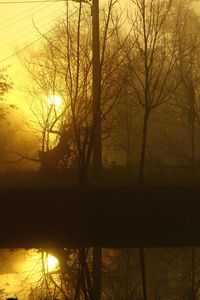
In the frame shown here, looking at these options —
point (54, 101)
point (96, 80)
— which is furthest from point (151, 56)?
point (54, 101)

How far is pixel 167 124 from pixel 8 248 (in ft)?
93.8

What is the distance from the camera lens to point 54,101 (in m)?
30.7

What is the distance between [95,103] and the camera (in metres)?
22.2

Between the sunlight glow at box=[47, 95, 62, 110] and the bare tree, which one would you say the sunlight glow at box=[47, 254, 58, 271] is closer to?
the bare tree

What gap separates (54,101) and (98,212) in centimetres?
1381

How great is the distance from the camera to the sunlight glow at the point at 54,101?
3084cm

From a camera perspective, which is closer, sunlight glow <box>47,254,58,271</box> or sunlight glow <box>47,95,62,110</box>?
sunlight glow <box>47,254,58,271</box>

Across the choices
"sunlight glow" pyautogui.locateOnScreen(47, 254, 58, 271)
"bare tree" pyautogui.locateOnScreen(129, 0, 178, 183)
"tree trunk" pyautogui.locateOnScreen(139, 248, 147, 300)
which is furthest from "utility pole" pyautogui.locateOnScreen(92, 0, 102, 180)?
"sunlight glow" pyautogui.locateOnScreen(47, 254, 58, 271)

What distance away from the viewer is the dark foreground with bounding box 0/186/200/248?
17.4 metres

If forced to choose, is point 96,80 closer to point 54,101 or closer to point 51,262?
point 54,101

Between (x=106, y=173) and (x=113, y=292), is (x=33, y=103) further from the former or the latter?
(x=113, y=292)

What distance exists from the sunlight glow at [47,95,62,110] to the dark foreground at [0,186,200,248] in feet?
42.7

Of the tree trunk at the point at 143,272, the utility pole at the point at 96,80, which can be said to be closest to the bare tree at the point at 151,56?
the utility pole at the point at 96,80

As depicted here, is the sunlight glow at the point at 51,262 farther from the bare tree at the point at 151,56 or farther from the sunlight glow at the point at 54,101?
the sunlight glow at the point at 54,101
